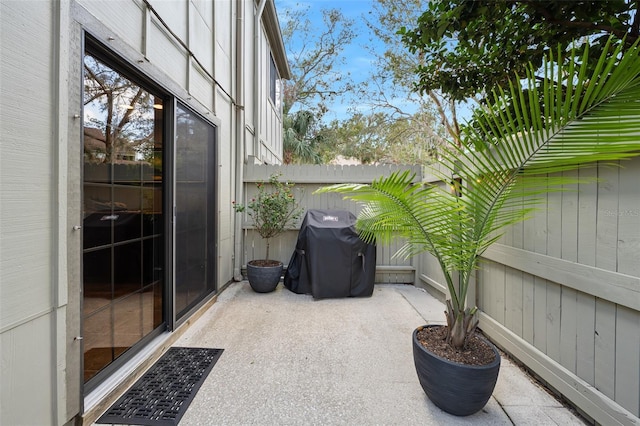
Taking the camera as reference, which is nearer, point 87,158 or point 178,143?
point 87,158

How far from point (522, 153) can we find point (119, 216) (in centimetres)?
245

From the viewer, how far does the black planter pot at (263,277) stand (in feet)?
12.7

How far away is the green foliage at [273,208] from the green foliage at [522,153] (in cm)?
205

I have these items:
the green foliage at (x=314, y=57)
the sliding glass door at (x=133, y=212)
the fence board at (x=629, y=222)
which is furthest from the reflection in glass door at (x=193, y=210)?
the green foliage at (x=314, y=57)

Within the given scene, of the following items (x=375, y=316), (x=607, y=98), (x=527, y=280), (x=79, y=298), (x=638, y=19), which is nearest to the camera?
(x=607, y=98)

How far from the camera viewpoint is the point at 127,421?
165cm

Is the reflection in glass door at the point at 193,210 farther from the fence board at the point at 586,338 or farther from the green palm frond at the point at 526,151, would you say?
the fence board at the point at 586,338

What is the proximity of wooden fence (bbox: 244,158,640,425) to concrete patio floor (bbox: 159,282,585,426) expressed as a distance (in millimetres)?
218

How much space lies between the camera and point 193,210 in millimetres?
3023

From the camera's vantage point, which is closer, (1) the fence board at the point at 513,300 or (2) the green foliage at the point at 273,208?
(1) the fence board at the point at 513,300

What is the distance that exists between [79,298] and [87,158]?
770 millimetres

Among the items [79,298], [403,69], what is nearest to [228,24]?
[79,298]

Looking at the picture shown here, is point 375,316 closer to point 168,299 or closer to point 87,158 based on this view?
point 168,299

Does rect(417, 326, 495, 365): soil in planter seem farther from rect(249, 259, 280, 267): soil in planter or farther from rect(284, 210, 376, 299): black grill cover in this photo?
rect(249, 259, 280, 267): soil in planter
